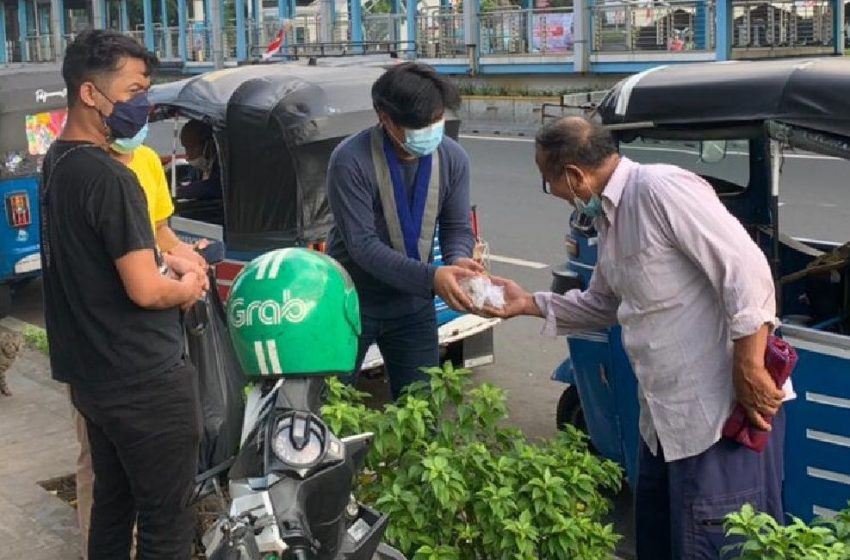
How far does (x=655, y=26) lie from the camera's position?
24000 millimetres

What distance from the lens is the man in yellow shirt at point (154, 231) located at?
3553 millimetres

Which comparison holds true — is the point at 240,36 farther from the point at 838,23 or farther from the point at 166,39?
the point at 838,23

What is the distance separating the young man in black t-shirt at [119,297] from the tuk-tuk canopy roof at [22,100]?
19.2 feet

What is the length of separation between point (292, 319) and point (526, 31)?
25.8 m

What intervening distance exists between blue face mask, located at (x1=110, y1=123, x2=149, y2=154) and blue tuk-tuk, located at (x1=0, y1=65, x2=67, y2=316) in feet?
18.0

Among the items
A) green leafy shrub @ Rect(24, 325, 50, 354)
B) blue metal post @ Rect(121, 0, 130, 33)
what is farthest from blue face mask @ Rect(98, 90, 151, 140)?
blue metal post @ Rect(121, 0, 130, 33)

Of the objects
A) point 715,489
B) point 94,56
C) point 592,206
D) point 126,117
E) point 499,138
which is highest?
point 94,56

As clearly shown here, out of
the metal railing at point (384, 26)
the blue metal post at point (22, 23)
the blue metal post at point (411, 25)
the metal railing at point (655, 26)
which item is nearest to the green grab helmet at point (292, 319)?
the metal railing at point (655, 26)

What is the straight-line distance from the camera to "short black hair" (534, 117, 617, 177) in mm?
3094

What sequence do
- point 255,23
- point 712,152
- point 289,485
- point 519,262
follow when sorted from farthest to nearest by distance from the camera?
point 255,23 < point 519,262 < point 712,152 < point 289,485

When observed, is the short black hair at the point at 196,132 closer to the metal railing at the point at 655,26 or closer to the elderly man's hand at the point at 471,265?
the elderly man's hand at the point at 471,265

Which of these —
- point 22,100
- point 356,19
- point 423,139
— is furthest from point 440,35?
point 423,139

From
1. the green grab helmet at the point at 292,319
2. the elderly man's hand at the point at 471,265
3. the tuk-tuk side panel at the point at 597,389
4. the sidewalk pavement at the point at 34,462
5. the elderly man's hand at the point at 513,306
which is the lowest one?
the sidewalk pavement at the point at 34,462

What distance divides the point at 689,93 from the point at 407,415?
5.47ft
